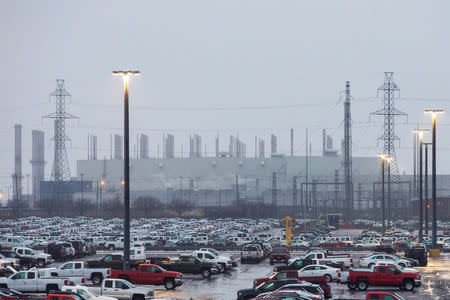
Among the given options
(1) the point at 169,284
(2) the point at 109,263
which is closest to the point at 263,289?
(1) the point at 169,284

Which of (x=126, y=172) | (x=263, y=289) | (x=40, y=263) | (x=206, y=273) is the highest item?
(x=126, y=172)

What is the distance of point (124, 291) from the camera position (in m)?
31.0

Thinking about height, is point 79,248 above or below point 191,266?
below

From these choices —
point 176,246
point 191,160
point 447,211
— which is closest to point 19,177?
point 191,160

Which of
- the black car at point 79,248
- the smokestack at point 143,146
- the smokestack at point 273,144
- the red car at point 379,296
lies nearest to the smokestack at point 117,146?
the smokestack at point 143,146

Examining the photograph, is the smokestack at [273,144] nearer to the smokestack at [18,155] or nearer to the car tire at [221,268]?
the smokestack at [18,155]

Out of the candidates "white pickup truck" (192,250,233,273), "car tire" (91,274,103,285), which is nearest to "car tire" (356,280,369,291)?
"white pickup truck" (192,250,233,273)

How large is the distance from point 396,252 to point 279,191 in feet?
337

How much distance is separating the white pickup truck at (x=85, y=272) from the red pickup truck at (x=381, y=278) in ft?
37.6

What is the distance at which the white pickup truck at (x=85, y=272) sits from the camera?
3704cm

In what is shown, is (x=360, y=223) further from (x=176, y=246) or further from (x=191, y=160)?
(x=191, y=160)

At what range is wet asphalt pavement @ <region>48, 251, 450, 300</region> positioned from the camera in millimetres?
33062

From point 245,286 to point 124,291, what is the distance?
773cm

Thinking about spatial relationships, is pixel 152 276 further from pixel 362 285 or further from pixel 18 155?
pixel 18 155
